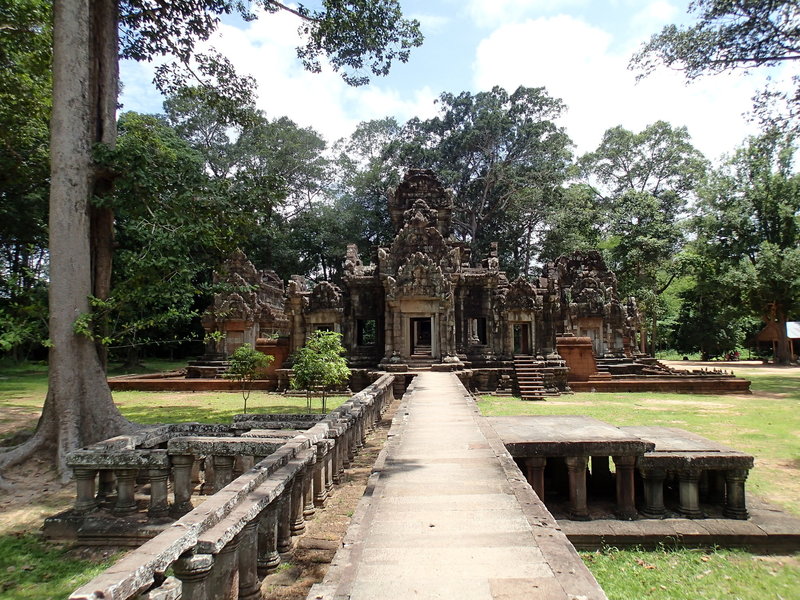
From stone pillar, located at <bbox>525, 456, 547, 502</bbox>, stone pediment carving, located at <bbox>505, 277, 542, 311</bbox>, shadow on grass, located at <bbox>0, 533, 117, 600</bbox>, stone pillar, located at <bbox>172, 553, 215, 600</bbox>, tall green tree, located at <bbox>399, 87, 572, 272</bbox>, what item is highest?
tall green tree, located at <bbox>399, 87, 572, 272</bbox>

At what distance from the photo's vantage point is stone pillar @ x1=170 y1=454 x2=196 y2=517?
530 cm

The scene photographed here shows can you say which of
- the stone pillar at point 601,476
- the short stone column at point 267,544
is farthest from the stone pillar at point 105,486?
the stone pillar at point 601,476

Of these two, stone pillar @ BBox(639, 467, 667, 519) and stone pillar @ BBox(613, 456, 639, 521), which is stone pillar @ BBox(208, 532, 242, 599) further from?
stone pillar @ BBox(639, 467, 667, 519)

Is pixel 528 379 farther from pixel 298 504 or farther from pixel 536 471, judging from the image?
pixel 298 504

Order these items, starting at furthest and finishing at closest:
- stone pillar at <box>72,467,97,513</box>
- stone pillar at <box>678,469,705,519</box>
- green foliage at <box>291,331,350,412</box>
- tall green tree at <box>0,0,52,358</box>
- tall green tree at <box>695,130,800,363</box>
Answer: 1. tall green tree at <box>695,130,800,363</box>
2. green foliage at <box>291,331,350,412</box>
3. tall green tree at <box>0,0,52,358</box>
4. stone pillar at <box>678,469,705,519</box>
5. stone pillar at <box>72,467,97,513</box>

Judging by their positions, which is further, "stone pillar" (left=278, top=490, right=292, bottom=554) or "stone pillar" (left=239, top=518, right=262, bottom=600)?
"stone pillar" (left=278, top=490, right=292, bottom=554)

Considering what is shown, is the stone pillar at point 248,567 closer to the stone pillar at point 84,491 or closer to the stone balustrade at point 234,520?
the stone balustrade at point 234,520

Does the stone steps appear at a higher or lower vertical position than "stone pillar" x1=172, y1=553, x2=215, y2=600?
lower

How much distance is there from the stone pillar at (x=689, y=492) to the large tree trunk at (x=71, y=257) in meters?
8.38

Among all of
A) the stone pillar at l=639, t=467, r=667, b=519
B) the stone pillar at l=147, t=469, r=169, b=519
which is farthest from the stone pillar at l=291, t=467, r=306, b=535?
the stone pillar at l=639, t=467, r=667, b=519

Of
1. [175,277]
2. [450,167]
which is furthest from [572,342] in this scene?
[450,167]

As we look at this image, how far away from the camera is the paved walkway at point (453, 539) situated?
9.52 feet

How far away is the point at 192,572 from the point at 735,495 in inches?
253

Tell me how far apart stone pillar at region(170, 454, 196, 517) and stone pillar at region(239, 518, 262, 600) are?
2212 millimetres
